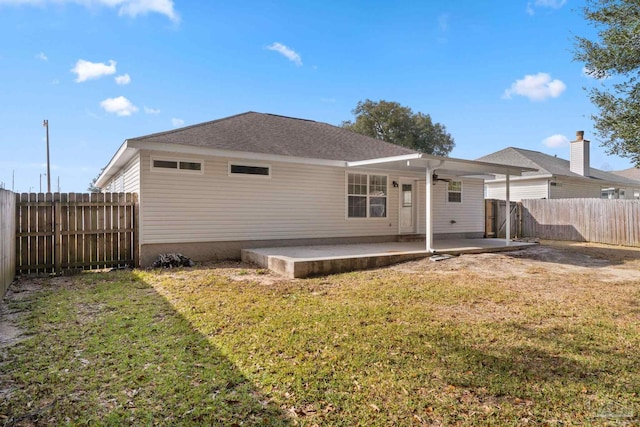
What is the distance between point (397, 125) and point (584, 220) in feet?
61.3

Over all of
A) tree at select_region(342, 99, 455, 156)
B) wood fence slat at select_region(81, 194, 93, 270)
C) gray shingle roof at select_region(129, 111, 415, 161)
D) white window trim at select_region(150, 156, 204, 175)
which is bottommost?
wood fence slat at select_region(81, 194, 93, 270)

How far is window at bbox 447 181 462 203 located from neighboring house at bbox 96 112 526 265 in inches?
1.5

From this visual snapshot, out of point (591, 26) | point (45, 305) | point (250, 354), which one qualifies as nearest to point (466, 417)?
point (250, 354)

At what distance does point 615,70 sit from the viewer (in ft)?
23.1

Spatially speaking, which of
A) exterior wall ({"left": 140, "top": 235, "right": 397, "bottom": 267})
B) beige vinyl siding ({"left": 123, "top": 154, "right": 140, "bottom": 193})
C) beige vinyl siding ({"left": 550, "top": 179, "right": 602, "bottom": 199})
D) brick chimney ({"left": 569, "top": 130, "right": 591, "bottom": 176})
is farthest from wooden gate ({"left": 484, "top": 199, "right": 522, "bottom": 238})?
beige vinyl siding ({"left": 123, "top": 154, "right": 140, "bottom": 193})

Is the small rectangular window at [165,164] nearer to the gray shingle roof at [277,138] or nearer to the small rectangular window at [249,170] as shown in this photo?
the gray shingle roof at [277,138]

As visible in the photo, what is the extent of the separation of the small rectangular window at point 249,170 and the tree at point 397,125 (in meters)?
23.1

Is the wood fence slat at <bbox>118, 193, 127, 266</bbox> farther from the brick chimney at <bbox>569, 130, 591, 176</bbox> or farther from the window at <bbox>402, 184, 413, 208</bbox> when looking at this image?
the brick chimney at <bbox>569, 130, 591, 176</bbox>

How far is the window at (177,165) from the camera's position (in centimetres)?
826

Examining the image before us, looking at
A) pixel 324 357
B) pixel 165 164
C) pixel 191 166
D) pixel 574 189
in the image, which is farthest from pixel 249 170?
pixel 574 189

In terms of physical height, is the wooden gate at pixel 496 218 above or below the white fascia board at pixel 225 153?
below

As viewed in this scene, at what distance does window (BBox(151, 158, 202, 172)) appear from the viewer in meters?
8.26

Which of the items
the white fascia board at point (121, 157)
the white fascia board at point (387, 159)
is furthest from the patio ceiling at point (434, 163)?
the white fascia board at point (121, 157)

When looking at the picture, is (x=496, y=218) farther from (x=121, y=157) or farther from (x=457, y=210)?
(x=121, y=157)
